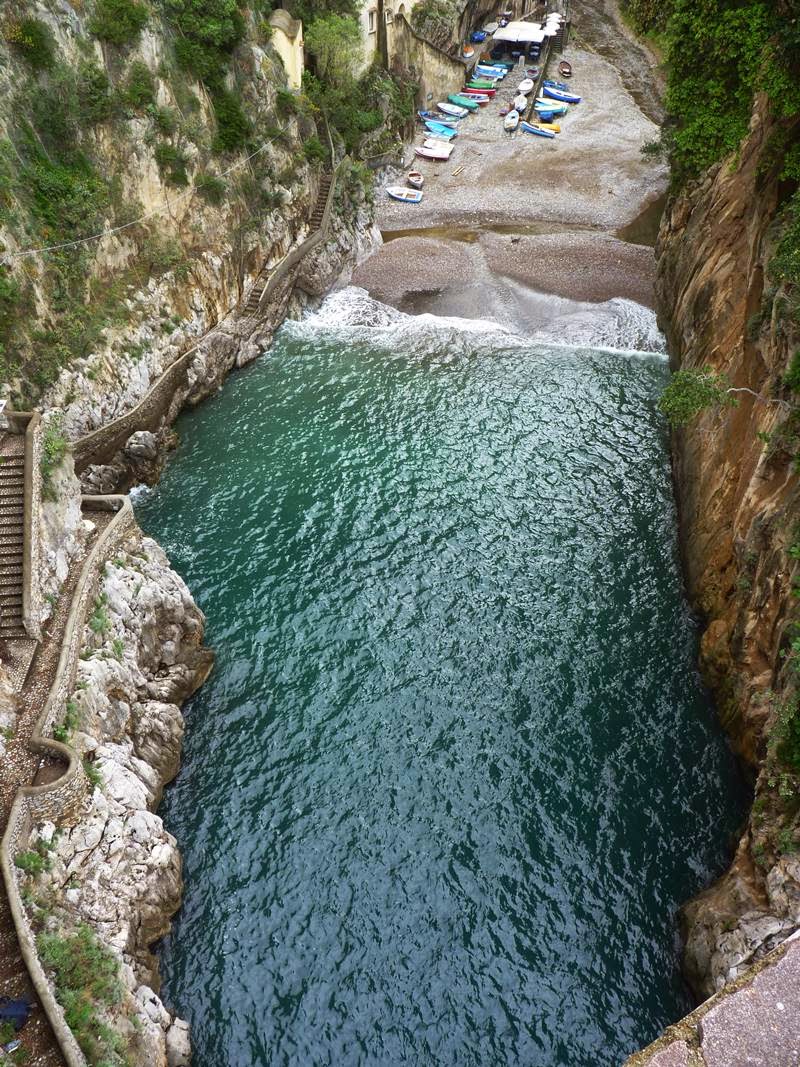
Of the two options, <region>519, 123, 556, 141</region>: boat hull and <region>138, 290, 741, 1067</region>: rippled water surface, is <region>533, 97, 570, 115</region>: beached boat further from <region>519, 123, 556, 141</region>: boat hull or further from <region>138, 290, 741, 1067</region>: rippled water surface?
<region>138, 290, 741, 1067</region>: rippled water surface

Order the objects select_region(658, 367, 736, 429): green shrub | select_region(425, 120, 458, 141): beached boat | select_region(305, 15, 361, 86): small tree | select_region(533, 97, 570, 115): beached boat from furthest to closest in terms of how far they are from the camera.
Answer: select_region(533, 97, 570, 115): beached boat, select_region(425, 120, 458, 141): beached boat, select_region(305, 15, 361, 86): small tree, select_region(658, 367, 736, 429): green shrub

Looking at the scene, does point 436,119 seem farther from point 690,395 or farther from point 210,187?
point 690,395

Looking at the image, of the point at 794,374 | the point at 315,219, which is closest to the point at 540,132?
the point at 315,219

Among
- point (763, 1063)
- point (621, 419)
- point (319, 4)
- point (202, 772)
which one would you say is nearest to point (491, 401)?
point (621, 419)

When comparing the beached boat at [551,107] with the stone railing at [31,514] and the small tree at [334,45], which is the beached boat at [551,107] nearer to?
the small tree at [334,45]

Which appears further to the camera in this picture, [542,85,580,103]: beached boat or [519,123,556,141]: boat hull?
[542,85,580,103]: beached boat

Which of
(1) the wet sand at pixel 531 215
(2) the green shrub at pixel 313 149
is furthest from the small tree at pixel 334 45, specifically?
(1) the wet sand at pixel 531 215

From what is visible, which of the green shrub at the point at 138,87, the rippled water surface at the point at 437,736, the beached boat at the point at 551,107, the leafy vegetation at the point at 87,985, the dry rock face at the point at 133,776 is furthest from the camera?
the beached boat at the point at 551,107

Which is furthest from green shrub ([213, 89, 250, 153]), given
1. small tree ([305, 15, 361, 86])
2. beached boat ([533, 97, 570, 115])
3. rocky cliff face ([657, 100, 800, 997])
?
beached boat ([533, 97, 570, 115])
